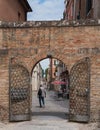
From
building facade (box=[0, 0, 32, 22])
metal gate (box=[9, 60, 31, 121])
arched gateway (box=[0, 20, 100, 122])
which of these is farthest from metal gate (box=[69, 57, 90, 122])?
building facade (box=[0, 0, 32, 22])

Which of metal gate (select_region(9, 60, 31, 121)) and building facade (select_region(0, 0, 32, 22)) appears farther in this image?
building facade (select_region(0, 0, 32, 22))

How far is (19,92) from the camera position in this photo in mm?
20000

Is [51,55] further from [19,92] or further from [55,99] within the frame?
[55,99]

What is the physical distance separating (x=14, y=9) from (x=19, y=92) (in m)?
10.8

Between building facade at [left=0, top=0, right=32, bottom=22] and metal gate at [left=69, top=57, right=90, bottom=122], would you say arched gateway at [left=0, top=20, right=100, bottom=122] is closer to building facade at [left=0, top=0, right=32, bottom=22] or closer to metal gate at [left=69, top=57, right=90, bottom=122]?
metal gate at [left=69, top=57, right=90, bottom=122]

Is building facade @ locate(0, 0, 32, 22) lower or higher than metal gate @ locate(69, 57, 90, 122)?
higher

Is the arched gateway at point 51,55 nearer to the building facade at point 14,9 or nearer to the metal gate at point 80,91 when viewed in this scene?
the metal gate at point 80,91

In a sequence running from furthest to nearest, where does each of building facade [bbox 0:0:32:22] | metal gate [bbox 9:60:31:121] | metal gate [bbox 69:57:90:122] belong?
building facade [bbox 0:0:32:22], metal gate [bbox 9:60:31:121], metal gate [bbox 69:57:90:122]

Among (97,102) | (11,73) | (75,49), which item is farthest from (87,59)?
(11,73)

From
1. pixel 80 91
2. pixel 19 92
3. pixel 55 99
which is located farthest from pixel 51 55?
pixel 55 99

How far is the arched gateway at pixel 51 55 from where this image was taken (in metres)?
19.5

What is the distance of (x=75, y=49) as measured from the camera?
777 inches

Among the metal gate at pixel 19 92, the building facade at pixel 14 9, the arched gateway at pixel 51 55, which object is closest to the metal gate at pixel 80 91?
the arched gateway at pixel 51 55

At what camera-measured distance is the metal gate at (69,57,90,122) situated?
19.5 metres
